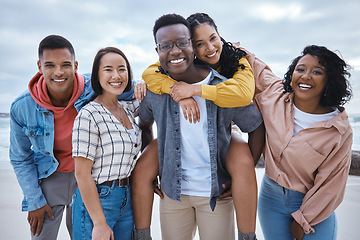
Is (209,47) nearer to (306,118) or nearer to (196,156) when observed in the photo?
(196,156)

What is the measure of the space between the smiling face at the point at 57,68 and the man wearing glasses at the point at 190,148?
718 mm

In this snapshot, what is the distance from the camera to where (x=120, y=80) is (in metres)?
1.82

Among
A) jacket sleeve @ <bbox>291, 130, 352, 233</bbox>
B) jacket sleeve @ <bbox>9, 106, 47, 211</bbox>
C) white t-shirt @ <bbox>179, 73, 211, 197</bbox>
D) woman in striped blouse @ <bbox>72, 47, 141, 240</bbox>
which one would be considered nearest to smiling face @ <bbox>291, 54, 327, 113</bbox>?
jacket sleeve @ <bbox>291, 130, 352, 233</bbox>

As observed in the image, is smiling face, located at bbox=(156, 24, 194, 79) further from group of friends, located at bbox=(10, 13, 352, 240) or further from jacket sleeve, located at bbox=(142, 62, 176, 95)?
jacket sleeve, located at bbox=(142, 62, 176, 95)

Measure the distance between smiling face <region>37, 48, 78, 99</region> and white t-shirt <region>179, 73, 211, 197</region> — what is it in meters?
0.98

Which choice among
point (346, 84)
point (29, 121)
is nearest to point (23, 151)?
point (29, 121)

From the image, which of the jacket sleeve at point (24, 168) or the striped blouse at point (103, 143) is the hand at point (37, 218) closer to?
the jacket sleeve at point (24, 168)

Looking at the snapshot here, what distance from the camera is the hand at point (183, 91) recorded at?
1682mm

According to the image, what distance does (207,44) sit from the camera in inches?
73.8

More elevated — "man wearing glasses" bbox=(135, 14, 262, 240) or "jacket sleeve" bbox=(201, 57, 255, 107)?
"jacket sleeve" bbox=(201, 57, 255, 107)

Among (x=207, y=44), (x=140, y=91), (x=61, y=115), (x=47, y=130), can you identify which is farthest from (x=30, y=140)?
(x=207, y=44)

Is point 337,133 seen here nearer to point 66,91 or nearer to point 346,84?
point 346,84

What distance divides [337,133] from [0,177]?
606 centimetres

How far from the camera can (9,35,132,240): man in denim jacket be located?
205 cm
